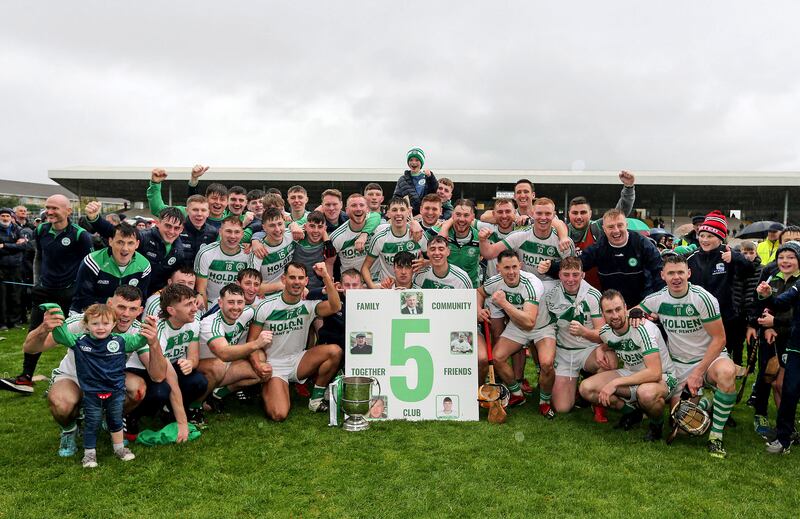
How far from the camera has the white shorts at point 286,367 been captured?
571cm

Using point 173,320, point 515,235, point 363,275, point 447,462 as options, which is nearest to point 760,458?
point 447,462

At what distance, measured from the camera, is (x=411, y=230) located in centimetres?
637

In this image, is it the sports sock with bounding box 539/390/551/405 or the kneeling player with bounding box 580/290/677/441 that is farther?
the sports sock with bounding box 539/390/551/405

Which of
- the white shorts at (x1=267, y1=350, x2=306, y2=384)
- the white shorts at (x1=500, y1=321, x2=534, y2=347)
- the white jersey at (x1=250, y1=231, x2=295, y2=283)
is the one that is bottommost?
the white shorts at (x1=267, y1=350, x2=306, y2=384)

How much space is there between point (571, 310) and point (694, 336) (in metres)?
1.18

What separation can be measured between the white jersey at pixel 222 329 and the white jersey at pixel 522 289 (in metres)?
2.69

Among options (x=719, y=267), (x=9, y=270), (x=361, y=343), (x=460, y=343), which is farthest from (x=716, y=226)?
(x=9, y=270)

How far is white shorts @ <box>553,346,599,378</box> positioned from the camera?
5.87m

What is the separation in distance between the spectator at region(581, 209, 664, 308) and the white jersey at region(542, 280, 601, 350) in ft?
1.06

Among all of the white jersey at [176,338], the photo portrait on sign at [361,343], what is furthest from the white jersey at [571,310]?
the white jersey at [176,338]

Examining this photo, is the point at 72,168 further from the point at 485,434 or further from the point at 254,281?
the point at 485,434

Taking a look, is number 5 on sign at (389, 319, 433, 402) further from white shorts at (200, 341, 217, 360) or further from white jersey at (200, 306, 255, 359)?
white shorts at (200, 341, 217, 360)

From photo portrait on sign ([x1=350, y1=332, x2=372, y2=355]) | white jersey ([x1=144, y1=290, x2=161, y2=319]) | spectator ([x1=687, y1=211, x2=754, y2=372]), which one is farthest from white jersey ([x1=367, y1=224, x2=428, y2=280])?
spectator ([x1=687, y1=211, x2=754, y2=372])

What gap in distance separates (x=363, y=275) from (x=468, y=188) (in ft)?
83.3
